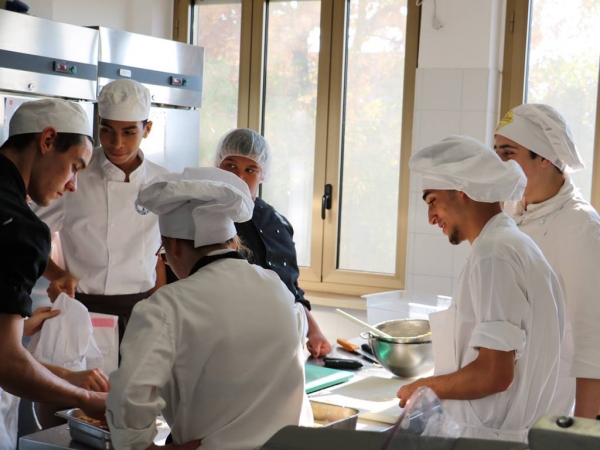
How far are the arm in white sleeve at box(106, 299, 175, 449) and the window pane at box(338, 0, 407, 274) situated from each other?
10.7 feet

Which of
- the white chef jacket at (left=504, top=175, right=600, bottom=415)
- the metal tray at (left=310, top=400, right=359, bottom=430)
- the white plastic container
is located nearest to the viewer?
the metal tray at (left=310, top=400, right=359, bottom=430)

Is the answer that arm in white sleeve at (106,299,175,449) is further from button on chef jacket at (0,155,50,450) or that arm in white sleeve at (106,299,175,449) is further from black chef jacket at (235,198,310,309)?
black chef jacket at (235,198,310,309)

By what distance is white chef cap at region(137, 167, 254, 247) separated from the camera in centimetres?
165

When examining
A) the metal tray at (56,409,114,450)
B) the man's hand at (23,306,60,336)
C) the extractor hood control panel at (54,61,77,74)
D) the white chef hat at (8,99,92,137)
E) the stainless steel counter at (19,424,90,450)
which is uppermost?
the extractor hood control panel at (54,61,77,74)

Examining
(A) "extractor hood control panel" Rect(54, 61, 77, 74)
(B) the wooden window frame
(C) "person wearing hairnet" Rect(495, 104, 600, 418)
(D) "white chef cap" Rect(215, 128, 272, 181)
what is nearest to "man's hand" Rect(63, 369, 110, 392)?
(D) "white chef cap" Rect(215, 128, 272, 181)

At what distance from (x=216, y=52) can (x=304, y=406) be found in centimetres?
374

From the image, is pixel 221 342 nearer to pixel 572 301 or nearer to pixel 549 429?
pixel 549 429

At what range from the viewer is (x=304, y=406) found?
1796 millimetres

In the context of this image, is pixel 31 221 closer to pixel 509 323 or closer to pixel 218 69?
pixel 509 323

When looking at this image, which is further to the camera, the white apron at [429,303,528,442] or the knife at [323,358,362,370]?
the knife at [323,358,362,370]

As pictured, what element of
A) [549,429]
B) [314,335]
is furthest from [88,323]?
[549,429]

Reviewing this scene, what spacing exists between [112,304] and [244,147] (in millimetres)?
747

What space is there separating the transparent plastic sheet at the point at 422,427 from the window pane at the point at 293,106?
373 centimetres

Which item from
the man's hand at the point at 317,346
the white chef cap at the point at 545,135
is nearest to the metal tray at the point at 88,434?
the man's hand at the point at 317,346
